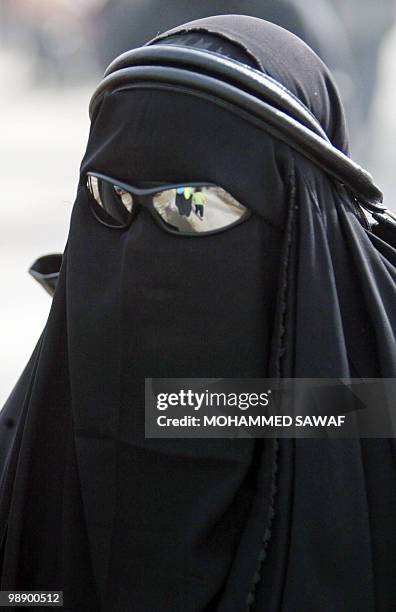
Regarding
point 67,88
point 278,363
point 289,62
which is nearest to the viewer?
point 278,363

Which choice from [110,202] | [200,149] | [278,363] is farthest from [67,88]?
[278,363]

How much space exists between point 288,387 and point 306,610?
1.13 ft

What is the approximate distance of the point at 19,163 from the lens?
5.68 metres

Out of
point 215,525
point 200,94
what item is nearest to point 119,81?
point 200,94

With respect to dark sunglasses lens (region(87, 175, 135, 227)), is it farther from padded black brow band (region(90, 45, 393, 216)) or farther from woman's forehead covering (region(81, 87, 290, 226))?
padded black brow band (region(90, 45, 393, 216))

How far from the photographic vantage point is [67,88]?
571 cm

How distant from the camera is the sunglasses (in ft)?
4.88

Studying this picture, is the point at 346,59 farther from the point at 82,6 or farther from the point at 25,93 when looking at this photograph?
the point at 25,93

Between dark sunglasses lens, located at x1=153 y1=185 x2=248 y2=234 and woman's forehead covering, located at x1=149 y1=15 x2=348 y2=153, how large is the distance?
0.23m

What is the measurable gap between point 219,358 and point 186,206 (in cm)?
26

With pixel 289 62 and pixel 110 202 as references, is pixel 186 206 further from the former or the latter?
pixel 289 62

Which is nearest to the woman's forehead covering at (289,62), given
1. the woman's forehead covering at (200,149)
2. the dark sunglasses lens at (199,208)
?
the woman's forehead covering at (200,149)

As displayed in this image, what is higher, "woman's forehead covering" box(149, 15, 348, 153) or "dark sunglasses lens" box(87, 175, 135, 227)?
"woman's forehead covering" box(149, 15, 348, 153)

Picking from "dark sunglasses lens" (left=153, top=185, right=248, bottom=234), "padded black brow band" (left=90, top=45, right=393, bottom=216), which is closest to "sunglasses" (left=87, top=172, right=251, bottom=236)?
"dark sunglasses lens" (left=153, top=185, right=248, bottom=234)
